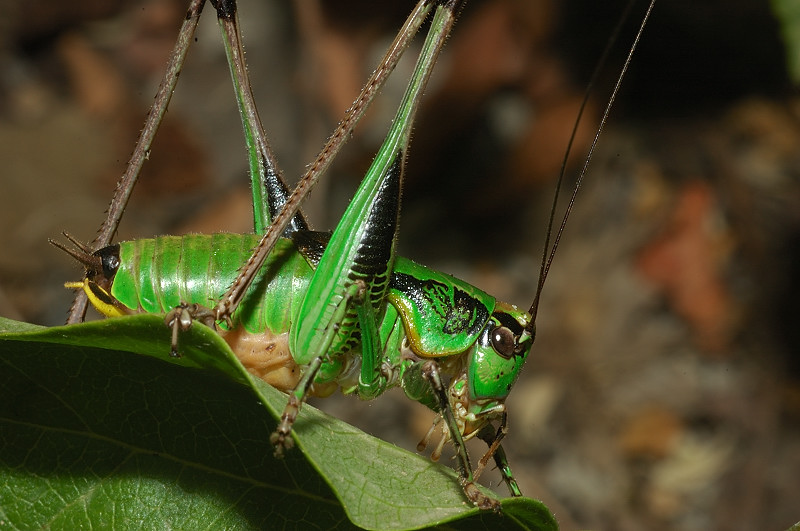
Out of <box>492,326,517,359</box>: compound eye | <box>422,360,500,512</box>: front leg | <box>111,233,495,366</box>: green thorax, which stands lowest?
<box>422,360,500,512</box>: front leg

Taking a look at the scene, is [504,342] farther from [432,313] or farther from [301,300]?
[301,300]

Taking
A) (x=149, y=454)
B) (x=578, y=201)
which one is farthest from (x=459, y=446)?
(x=578, y=201)

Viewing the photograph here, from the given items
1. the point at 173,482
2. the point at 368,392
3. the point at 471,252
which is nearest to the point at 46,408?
the point at 173,482

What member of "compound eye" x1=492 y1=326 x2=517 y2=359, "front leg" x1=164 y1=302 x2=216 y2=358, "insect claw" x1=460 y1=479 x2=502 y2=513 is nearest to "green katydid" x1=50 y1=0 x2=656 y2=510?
"compound eye" x1=492 y1=326 x2=517 y2=359

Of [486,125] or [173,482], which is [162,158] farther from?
[173,482]

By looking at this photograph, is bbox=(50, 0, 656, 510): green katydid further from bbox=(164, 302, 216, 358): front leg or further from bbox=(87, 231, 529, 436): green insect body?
bbox=(164, 302, 216, 358): front leg
